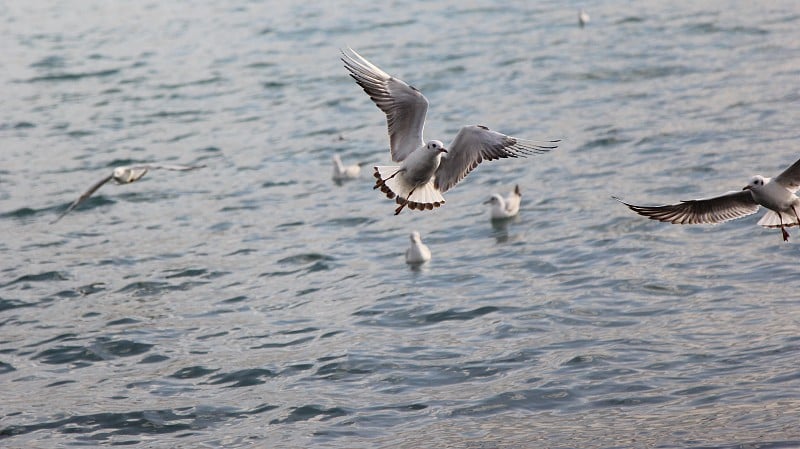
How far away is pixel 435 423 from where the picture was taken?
38.6 feet

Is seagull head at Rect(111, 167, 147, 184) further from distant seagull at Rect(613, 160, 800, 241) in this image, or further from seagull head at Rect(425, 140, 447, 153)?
distant seagull at Rect(613, 160, 800, 241)

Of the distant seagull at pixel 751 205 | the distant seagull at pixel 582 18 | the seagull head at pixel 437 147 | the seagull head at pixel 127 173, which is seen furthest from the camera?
the distant seagull at pixel 582 18

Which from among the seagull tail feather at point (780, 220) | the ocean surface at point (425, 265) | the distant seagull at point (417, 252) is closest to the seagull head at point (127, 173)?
the ocean surface at point (425, 265)

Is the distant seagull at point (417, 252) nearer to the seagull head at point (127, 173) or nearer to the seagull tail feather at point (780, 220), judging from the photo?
the seagull head at point (127, 173)

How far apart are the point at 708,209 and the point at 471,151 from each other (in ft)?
6.94

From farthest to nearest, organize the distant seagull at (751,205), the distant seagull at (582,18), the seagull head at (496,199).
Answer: the distant seagull at (582,18), the seagull head at (496,199), the distant seagull at (751,205)

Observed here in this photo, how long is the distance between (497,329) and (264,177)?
813 cm

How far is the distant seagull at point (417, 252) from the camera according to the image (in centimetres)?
1606

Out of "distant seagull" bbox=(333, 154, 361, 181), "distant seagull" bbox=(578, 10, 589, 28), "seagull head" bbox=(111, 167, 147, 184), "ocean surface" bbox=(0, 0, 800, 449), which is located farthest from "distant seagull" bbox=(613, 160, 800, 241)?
"distant seagull" bbox=(578, 10, 589, 28)

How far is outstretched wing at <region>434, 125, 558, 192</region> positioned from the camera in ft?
36.8

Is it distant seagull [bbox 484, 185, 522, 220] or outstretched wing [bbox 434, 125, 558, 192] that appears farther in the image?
distant seagull [bbox 484, 185, 522, 220]

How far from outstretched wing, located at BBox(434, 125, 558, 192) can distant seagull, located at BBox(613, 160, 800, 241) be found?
1.20 m

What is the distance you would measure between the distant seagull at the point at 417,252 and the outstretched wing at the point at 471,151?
418 cm

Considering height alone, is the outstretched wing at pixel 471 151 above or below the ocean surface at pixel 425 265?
above
